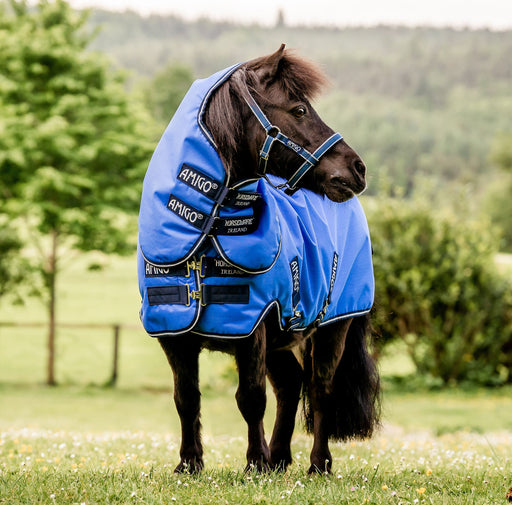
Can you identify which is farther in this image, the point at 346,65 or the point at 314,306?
the point at 346,65

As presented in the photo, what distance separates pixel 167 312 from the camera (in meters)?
3.58

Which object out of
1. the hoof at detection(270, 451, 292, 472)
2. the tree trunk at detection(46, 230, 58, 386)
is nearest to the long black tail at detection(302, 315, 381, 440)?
the hoof at detection(270, 451, 292, 472)

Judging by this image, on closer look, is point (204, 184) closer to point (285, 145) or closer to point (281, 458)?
point (285, 145)

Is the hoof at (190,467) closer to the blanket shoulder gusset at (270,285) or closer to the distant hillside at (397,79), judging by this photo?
the blanket shoulder gusset at (270,285)

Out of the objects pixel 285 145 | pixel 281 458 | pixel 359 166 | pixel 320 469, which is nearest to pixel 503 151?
pixel 281 458

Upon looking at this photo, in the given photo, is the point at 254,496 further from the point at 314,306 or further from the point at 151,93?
the point at 151,93

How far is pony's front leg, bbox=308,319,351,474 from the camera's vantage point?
4.74 m

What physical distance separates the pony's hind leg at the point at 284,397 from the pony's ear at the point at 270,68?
2.13 metres

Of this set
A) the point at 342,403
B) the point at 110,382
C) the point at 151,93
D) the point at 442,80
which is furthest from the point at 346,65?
the point at 342,403

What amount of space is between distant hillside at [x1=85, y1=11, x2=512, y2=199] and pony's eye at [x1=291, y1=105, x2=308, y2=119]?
9309cm

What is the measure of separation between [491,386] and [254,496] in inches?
616

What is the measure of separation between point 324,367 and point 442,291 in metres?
12.8

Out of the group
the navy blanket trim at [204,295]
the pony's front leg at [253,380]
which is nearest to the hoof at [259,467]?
the pony's front leg at [253,380]

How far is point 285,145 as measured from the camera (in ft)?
11.8
